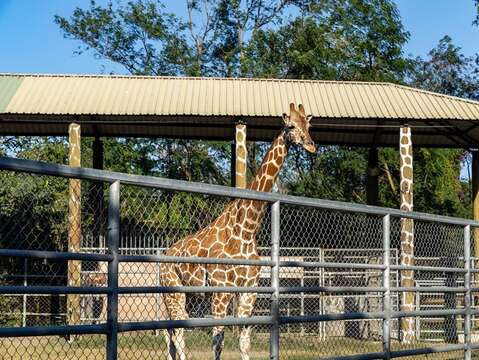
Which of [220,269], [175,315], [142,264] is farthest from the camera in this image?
[220,269]

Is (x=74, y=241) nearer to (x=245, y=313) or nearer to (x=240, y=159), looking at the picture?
(x=245, y=313)

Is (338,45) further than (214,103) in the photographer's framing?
Yes

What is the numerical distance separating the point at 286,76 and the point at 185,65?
193 inches

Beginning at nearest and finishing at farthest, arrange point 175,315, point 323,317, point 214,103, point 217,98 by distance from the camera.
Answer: point 323,317 < point 175,315 < point 214,103 < point 217,98

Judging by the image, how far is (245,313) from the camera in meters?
8.40

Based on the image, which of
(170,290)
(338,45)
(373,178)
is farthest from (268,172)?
(338,45)

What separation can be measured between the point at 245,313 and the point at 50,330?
3.23 m

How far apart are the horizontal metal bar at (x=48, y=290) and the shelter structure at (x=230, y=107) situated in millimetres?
11681

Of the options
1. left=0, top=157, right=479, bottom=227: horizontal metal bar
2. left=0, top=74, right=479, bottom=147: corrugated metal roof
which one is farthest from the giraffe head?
left=0, top=74, right=479, bottom=147: corrugated metal roof

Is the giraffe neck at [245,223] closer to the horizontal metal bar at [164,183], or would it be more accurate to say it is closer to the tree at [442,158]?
the horizontal metal bar at [164,183]

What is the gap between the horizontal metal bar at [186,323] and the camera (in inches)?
237

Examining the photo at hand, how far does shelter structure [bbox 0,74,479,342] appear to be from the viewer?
18141 millimetres

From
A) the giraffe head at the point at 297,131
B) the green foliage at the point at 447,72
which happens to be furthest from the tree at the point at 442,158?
the giraffe head at the point at 297,131

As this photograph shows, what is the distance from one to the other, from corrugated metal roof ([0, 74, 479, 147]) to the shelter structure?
0.02 metres
